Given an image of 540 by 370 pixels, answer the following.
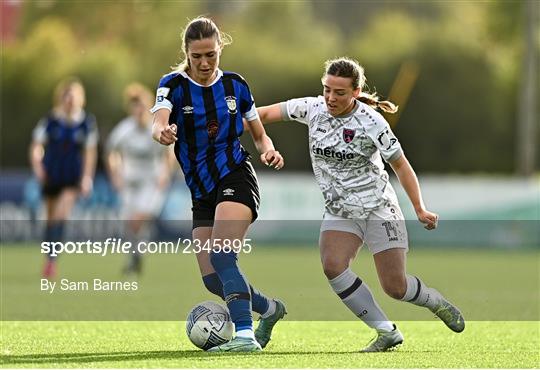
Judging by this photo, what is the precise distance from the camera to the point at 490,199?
23.2 metres

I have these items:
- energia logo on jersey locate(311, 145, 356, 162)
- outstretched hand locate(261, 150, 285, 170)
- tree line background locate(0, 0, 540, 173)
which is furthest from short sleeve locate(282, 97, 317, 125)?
tree line background locate(0, 0, 540, 173)

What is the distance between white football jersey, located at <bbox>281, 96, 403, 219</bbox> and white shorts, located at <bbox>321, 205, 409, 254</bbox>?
0.14 ft

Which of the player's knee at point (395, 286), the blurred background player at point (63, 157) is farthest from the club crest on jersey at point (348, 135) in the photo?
the blurred background player at point (63, 157)

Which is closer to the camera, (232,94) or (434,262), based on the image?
(232,94)

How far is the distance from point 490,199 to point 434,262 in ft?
14.6

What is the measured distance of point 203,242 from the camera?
26.3 ft

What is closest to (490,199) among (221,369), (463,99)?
(463,99)

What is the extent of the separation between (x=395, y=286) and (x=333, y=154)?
88 cm

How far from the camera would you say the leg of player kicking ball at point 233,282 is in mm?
7652

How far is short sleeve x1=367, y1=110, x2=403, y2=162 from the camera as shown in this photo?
25.7 ft

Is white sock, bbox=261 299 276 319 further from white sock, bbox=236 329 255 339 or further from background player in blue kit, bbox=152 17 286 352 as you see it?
white sock, bbox=236 329 255 339

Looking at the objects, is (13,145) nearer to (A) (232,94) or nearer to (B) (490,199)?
(B) (490,199)

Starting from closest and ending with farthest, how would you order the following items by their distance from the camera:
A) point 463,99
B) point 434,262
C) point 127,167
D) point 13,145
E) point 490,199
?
point 127,167 < point 434,262 < point 490,199 < point 13,145 < point 463,99

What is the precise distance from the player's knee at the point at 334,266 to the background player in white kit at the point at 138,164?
7.48 m
